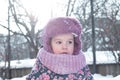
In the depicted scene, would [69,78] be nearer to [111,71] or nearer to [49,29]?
[49,29]

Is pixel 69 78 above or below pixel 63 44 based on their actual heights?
below

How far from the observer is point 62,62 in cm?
266

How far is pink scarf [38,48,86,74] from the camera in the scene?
105 inches

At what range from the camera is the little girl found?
2662 mm

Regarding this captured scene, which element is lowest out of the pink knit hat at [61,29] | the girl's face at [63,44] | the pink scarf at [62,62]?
the pink scarf at [62,62]

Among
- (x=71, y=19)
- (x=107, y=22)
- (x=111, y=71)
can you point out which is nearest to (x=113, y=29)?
(x=107, y=22)

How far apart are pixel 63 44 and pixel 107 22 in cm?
1151

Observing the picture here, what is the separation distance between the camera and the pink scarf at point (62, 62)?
2662mm

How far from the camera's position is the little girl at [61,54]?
2.66 metres

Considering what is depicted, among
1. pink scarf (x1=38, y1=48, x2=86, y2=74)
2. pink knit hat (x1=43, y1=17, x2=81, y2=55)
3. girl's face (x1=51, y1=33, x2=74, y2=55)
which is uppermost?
pink knit hat (x1=43, y1=17, x2=81, y2=55)

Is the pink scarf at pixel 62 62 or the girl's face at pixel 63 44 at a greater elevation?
the girl's face at pixel 63 44

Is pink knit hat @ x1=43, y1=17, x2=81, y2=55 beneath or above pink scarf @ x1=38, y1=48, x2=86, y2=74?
above

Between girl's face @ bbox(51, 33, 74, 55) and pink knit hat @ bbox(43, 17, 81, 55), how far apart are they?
30mm

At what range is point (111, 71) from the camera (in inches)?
584
